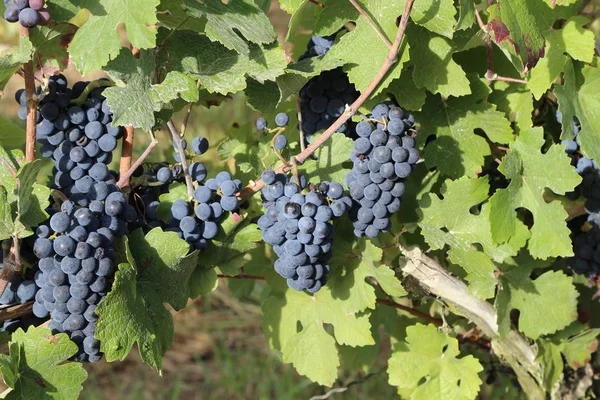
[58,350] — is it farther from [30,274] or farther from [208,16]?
[208,16]

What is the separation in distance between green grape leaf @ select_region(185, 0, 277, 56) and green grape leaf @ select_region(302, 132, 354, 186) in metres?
0.31

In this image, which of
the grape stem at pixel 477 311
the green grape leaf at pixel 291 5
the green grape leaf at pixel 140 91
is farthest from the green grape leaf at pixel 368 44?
the grape stem at pixel 477 311

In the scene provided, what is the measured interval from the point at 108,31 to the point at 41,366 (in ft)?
2.24

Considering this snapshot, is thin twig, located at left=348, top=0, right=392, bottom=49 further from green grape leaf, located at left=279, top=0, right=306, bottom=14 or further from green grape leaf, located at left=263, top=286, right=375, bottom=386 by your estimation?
green grape leaf, located at left=263, top=286, right=375, bottom=386

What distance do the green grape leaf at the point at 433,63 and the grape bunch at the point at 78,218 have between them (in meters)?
0.71

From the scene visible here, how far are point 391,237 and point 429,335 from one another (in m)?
0.32

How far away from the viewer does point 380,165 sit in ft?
5.04

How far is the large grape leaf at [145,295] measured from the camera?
138 centimetres

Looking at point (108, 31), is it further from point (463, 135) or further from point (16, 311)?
point (463, 135)

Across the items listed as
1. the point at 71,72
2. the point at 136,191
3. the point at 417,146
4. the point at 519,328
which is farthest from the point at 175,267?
the point at 71,72

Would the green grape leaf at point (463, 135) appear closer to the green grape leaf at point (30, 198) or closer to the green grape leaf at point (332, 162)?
the green grape leaf at point (332, 162)

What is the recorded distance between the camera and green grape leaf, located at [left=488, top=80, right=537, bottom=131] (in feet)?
5.97

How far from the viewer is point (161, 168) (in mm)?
1655

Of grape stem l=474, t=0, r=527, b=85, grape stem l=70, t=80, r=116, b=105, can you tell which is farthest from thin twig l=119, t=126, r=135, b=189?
grape stem l=474, t=0, r=527, b=85
